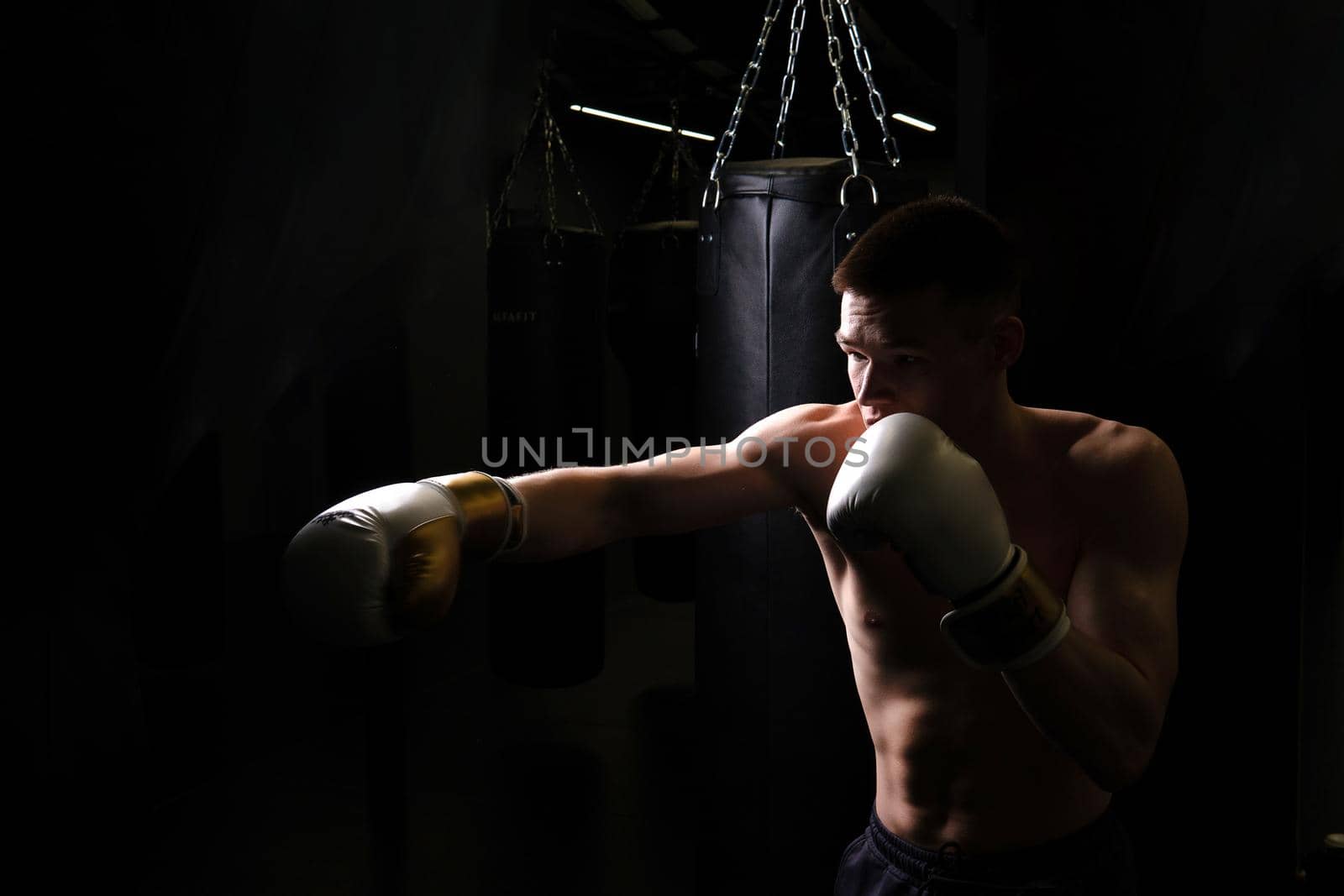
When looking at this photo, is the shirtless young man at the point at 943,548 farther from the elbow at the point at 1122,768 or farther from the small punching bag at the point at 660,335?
the small punching bag at the point at 660,335

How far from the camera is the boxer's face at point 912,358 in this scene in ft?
5.12

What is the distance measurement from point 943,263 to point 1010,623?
0.55m

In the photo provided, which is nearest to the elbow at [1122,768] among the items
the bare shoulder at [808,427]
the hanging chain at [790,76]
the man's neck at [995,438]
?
the man's neck at [995,438]

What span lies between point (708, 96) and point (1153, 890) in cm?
511

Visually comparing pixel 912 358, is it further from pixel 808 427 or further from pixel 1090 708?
pixel 1090 708

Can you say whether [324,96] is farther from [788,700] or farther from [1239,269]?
[1239,269]

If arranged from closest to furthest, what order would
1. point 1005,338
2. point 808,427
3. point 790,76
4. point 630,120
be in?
point 1005,338, point 808,427, point 790,76, point 630,120

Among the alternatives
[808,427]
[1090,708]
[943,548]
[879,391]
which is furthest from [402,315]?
[1090,708]

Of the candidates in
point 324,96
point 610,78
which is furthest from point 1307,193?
point 610,78

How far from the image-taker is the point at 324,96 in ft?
7.24

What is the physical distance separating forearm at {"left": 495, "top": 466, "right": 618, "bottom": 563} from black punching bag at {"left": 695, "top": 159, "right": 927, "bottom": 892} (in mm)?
867

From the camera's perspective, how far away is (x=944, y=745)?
161 cm

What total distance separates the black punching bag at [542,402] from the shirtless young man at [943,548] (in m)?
2.69

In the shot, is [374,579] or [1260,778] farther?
[1260,778]
